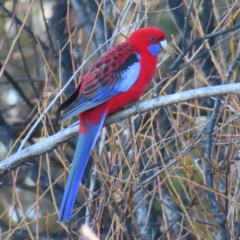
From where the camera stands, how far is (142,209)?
5387 millimetres

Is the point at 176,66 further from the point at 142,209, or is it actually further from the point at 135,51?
the point at 142,209

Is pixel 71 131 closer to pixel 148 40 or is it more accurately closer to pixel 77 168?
pixel 77 168

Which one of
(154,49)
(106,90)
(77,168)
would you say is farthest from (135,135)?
(154,49)

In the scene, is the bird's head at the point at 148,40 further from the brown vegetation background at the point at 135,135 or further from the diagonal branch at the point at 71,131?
the diagonal branch at the point at 71,131

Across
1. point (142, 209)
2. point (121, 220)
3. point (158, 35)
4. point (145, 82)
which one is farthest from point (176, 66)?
point (142, 209)

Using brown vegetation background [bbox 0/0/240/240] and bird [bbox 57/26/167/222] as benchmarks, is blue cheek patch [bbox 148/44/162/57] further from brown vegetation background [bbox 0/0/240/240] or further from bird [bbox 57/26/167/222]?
brown vegetation background [bbox 0/0/240/240]

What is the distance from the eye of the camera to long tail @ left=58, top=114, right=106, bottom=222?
3447mm

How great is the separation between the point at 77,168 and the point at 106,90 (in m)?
0.58

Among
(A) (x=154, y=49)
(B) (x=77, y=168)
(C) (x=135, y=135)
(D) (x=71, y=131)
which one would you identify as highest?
(D) (x=71, y=131)

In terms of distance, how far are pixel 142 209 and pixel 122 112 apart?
1747 millimetres

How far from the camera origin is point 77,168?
3.61m

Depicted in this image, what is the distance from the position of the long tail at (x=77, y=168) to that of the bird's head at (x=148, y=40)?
2.15 feet

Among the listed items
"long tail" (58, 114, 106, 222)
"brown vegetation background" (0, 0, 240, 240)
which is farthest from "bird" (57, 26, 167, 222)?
"brown vegetation background" (0, 0, 240, 240)

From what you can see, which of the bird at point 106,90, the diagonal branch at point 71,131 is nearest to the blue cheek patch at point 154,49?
the bird at point 106,90
